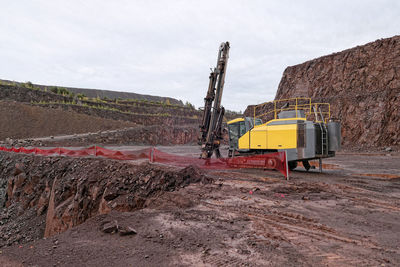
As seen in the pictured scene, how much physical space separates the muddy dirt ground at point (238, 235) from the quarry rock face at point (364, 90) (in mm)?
17745

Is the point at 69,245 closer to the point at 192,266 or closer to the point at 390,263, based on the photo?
the point at 192,266

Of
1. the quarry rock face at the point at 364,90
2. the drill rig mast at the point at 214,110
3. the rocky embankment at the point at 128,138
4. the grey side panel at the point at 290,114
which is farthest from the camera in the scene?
the rocky embankment at the point at 128,138

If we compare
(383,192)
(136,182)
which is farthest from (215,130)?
(383,192)

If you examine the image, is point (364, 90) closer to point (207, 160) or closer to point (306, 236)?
point (207, 160)

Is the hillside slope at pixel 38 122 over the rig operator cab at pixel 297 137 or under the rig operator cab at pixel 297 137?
over

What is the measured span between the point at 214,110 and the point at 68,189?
6.94 metres

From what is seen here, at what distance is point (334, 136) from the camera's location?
902cm

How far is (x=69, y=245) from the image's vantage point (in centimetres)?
359

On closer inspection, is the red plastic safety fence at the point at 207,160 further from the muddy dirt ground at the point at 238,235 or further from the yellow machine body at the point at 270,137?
the muddy dirt ground at the point at 238,235

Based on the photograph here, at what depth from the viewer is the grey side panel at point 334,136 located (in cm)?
898

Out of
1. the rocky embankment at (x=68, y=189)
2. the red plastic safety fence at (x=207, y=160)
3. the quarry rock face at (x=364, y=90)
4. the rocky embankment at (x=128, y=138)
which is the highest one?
the quarry rock face at (x=364, y=90)

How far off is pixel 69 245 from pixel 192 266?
78.8 inches

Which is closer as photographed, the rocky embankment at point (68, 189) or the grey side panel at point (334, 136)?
the rocky embankment at point (68, 189)

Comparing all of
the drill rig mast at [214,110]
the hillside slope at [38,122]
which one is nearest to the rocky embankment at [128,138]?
the hillside slope at [38,122]
